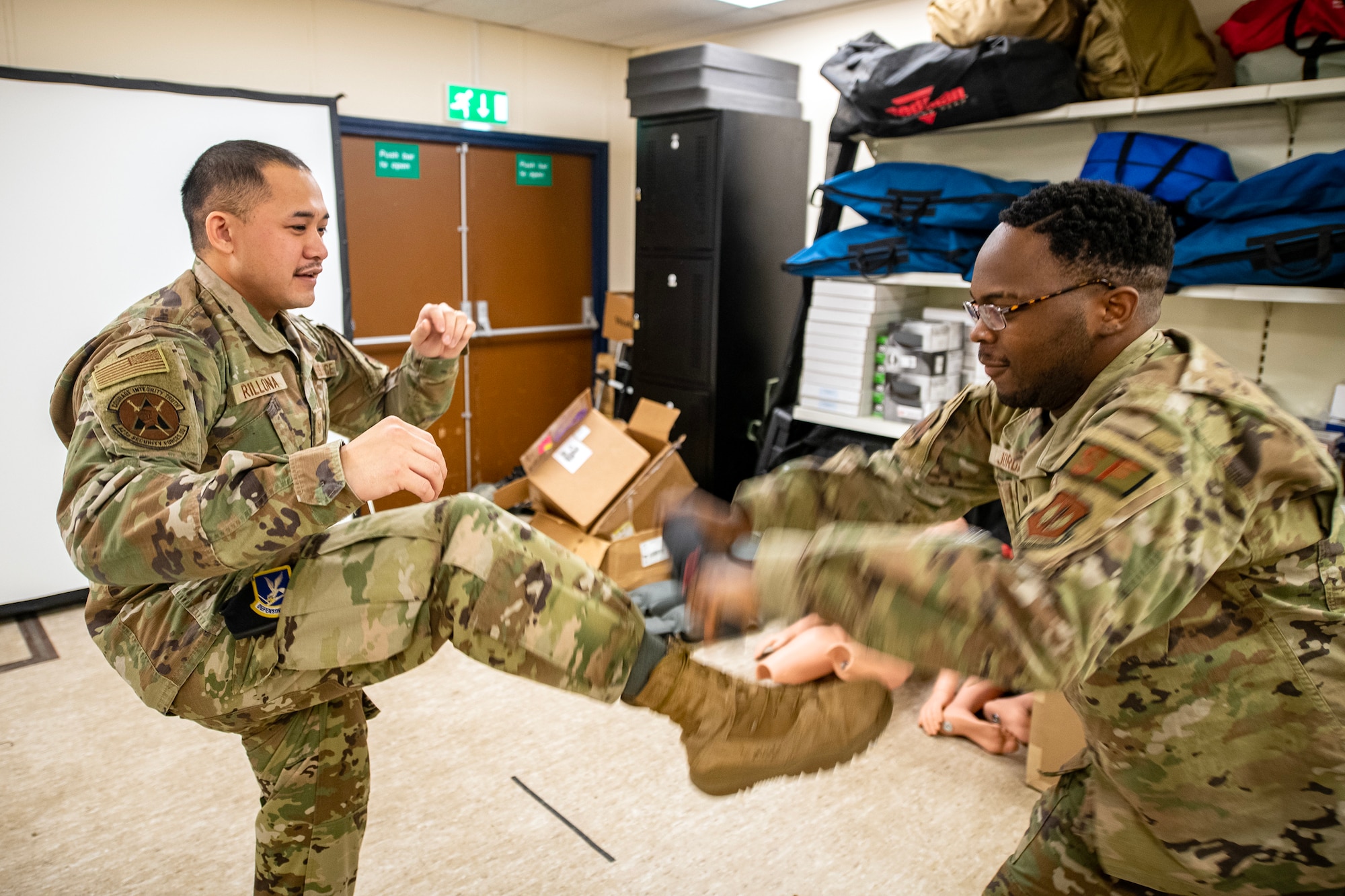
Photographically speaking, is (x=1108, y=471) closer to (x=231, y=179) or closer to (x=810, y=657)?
(x=231, y=179)

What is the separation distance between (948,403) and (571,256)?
4.34m

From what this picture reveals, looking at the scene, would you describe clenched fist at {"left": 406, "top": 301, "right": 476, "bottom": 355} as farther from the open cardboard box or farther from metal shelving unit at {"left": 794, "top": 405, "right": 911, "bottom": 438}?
metal shelving unit at {"left": 794, "top": 405, "right": 911, "bottom": 438}

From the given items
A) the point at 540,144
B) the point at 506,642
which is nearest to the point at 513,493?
the point at 540,144

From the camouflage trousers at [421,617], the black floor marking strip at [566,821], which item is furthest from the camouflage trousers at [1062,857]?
the black floor marking strip at [566,821]

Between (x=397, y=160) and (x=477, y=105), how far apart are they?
1.86 feet

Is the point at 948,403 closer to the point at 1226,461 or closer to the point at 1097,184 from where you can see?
the point at 1097,184

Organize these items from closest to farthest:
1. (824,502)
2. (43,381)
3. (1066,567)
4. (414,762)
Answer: (1066,567) < (824,502) < (414,762) < (43,381)

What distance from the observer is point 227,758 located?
265 centimetres

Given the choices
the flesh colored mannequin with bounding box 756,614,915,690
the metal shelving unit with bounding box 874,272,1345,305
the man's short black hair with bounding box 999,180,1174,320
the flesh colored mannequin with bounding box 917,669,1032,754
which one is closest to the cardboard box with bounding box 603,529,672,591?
the flesh colored mannequin with bounding box 756,614,915,690

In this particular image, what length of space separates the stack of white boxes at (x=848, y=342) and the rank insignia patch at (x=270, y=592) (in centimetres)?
271

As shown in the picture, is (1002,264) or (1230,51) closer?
(1002,264)

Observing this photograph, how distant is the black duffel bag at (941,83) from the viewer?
3.05m

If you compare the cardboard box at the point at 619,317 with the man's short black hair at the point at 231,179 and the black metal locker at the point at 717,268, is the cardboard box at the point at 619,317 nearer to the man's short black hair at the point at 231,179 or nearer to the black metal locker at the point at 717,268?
the black metal locker at the point at 717,268

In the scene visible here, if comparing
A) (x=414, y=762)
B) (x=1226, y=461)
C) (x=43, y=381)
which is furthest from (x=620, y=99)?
(x=1226, y=461)
